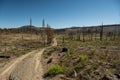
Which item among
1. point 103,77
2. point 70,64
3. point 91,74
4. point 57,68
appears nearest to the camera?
point 103,77

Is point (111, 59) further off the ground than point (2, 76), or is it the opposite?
point (111, 59)

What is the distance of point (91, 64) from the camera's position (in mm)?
18359

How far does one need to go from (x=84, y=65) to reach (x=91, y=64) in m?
0.77

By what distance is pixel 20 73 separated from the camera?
62.5 ft

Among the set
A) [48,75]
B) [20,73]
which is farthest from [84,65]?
[20,73]

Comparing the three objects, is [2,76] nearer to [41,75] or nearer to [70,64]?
[41,75]

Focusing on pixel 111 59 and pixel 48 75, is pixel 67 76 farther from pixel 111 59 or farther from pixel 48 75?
pixel 111 59

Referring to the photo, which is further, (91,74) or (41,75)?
(41,75)

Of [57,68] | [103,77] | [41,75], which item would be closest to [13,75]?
[41,75]

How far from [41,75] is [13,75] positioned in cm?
313

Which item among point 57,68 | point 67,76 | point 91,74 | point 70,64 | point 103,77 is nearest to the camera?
point 103,77

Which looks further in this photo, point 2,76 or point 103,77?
point 2,76

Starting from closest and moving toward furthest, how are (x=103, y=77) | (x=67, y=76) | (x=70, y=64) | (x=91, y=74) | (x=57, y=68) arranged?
(x=103, y=77) < (x=91, y=74) < (x=67, y=76) < (x=57, y=68) < (x=70, y=64)

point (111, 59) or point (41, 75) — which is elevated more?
point (111, 59)
